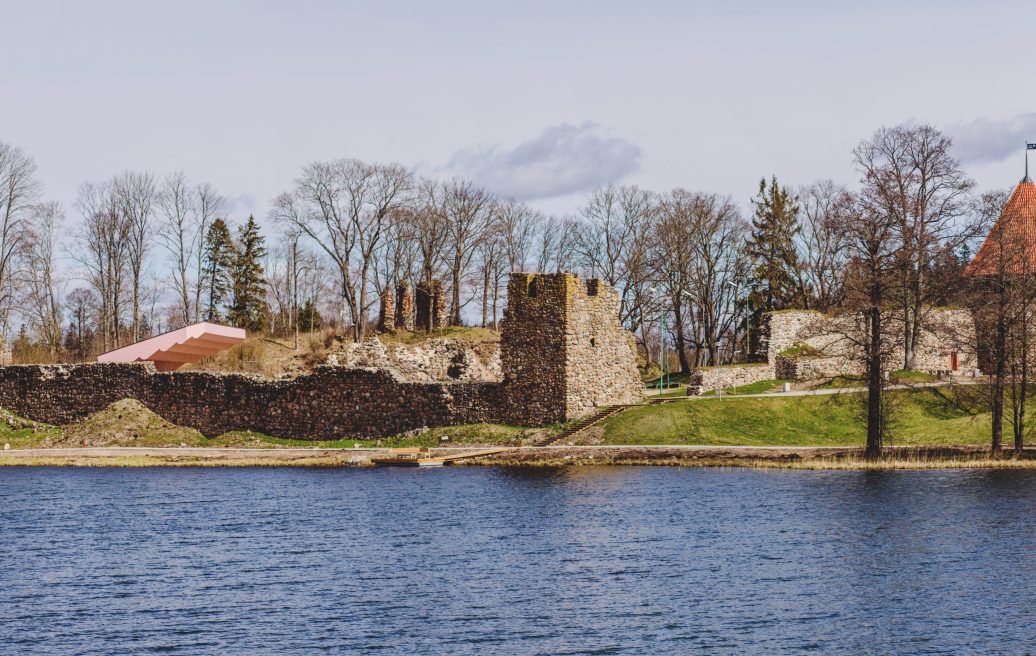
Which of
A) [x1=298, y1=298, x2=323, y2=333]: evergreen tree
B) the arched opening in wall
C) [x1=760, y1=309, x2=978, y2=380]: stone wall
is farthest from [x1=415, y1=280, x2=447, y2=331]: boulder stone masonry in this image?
the arched opening in wall

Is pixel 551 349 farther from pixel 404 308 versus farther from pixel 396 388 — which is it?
pixel 404 308

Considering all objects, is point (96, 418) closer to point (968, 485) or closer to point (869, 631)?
point (968, 485)

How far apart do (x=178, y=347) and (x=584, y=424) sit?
82.9 feet

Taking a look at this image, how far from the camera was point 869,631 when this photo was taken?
22141 mm

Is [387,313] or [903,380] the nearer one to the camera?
[903,380]

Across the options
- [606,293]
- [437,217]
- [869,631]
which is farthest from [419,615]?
[437,217]

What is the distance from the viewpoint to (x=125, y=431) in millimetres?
57906

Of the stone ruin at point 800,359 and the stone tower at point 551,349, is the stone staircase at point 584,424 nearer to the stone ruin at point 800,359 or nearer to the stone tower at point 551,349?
the stone tower at point 551,349

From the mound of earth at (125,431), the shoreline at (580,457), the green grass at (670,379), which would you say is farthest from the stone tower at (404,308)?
the shoreline at (580,457)

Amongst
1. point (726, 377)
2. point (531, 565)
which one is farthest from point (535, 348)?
point (531, 565)

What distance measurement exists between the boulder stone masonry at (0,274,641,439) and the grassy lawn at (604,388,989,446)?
3.41 m

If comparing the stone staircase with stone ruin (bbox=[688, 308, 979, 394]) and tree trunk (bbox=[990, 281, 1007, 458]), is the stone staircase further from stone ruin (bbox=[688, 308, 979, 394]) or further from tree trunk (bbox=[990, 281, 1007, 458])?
tree trunk (bbox=[990, 281, 1007, 458])

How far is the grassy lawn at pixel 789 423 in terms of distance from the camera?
50.2m

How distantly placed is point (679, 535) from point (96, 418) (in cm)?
3669
